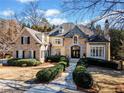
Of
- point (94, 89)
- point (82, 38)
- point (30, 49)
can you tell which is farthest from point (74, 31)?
point (94, 89)

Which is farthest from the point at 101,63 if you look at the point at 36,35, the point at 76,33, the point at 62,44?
the point at 36,35

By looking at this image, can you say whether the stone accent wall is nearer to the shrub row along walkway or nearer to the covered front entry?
the covered front entry

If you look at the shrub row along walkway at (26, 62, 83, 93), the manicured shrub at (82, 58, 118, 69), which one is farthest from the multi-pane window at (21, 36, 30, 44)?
the shrub row along walkway at (26, 62, 83, 93)

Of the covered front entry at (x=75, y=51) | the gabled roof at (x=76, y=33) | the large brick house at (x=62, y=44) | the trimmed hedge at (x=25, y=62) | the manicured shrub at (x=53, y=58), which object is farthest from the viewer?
the covered front entry at (x=75, y=51)

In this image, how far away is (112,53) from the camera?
61.9 metres

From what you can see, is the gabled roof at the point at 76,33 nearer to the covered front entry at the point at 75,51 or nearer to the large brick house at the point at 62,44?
the large brick house at the point at 62,44

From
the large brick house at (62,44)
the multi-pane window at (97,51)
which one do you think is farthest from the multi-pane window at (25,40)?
the multi-pane window at (97,51)

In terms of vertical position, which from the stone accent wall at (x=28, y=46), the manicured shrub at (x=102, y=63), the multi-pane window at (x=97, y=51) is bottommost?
the manicured shrub at (x=102, y=63)

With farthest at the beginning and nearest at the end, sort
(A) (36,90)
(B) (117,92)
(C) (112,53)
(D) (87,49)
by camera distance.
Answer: (C) (112,53) → (D) (87,49) → (B) (117,92) → (A) (36,90)

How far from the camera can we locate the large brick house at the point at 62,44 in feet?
157

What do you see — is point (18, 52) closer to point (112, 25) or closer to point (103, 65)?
point (103, 65)

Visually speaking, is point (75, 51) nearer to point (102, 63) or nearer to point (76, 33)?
point (76, 33)

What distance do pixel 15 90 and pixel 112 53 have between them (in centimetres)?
4279

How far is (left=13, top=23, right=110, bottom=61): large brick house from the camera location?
47.9m
